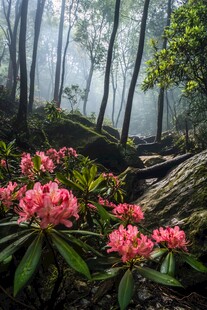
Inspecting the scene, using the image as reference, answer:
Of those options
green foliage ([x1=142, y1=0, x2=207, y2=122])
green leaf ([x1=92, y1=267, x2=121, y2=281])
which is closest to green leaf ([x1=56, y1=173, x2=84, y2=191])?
green leaf ([x1=92, y1=267, x2=121, y2=281])

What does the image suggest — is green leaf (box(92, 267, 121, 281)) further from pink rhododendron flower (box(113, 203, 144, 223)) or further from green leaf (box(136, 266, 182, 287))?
pink rhododendron flower (box(113, 203, 144, 223))

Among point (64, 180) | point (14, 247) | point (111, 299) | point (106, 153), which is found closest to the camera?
point (14, 247)

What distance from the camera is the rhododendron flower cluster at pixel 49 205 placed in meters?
1.36

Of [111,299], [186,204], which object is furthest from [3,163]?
[186,204]

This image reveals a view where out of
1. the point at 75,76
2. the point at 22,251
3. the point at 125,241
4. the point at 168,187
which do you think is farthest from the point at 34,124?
the point at 75,76

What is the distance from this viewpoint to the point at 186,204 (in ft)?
13.6

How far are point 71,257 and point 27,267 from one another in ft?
0.70

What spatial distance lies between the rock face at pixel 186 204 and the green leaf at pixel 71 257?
2272mm

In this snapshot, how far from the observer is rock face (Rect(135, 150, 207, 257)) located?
11.2 feet

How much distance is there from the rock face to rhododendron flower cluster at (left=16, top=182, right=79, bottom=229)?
232cm

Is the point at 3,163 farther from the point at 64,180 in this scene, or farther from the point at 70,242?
the point at 70,242

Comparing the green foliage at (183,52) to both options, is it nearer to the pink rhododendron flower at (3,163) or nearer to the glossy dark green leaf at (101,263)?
the pink rhododendron flower at (3,163)

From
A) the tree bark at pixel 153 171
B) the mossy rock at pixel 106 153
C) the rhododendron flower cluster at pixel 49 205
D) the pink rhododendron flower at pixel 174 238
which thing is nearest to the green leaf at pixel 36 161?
the rhododendron flower cluster at pixel 49 205

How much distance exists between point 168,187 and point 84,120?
37.1 feet
